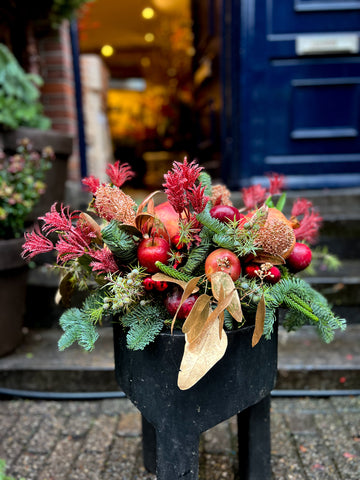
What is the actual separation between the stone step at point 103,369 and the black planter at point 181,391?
2.84ft

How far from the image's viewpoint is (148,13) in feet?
23.0

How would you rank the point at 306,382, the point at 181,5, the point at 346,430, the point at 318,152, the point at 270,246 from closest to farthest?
1. the point at 270,246
2. the point at 346,430
3. the point at 306,382
4. the point at 318,152
5. the point at 181,5

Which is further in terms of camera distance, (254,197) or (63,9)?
(63,9)

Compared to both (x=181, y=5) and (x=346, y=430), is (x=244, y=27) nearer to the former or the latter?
(x=346, y=430)

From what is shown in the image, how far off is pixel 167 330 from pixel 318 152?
234cm

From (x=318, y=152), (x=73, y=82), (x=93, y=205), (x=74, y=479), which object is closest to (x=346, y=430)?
(x=74, y=479)

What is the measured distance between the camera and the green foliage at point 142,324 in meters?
0.91

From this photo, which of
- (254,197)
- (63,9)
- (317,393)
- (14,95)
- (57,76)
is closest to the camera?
(254,197)

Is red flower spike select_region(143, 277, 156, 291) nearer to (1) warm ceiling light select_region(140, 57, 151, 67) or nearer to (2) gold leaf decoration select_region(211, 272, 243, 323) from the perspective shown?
(2) gold leaf decoration select_region(211, 272, 243, 323)

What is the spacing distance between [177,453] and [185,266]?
45cm

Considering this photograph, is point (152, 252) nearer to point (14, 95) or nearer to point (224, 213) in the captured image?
point (224, 213)

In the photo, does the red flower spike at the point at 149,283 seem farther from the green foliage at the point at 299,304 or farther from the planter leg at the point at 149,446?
Answer: the planter leg at the point at 149,446

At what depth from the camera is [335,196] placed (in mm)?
2748

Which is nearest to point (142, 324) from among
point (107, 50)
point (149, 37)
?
point (149, 37)
